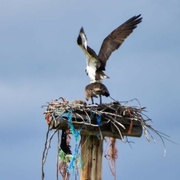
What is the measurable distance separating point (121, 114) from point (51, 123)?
3.32 ft

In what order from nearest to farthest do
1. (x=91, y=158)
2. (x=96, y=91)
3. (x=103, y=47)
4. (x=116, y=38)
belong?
(x=91, y=158) → (x=96, y=91) → (x=103, y=47) → (x=116, y=38)

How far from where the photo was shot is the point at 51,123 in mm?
8664

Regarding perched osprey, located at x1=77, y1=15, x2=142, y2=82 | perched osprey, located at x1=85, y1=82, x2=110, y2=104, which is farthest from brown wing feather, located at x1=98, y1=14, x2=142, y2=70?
perched osprey, located at x1=85, y1=82, x2=110, y2=104

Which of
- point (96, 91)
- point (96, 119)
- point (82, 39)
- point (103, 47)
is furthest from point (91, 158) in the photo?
point (103, 47)

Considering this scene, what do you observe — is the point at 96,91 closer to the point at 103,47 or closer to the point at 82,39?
the point at 82,39

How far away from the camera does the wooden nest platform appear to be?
8516 mm

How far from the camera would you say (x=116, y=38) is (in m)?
12.8

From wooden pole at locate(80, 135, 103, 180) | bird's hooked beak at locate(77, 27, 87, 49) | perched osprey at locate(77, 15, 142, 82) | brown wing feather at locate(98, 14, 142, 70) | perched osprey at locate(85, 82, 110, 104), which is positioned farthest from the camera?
brown wing feather at locate(98, 14, 142, 70)

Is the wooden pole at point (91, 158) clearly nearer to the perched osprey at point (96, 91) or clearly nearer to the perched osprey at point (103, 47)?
the perched osprey at point (96, 91)

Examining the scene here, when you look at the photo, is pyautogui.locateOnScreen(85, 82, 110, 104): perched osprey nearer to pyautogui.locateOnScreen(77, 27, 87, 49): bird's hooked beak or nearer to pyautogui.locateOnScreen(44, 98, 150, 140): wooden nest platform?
pyautogui.locateOnScreen(77, 27, 87, 49): bird's hooked beak

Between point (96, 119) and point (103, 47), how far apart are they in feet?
13.2

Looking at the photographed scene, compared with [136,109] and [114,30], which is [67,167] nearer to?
[136,109]

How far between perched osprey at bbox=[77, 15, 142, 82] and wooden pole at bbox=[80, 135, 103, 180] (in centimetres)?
262

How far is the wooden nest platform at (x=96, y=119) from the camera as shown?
8.52 m
